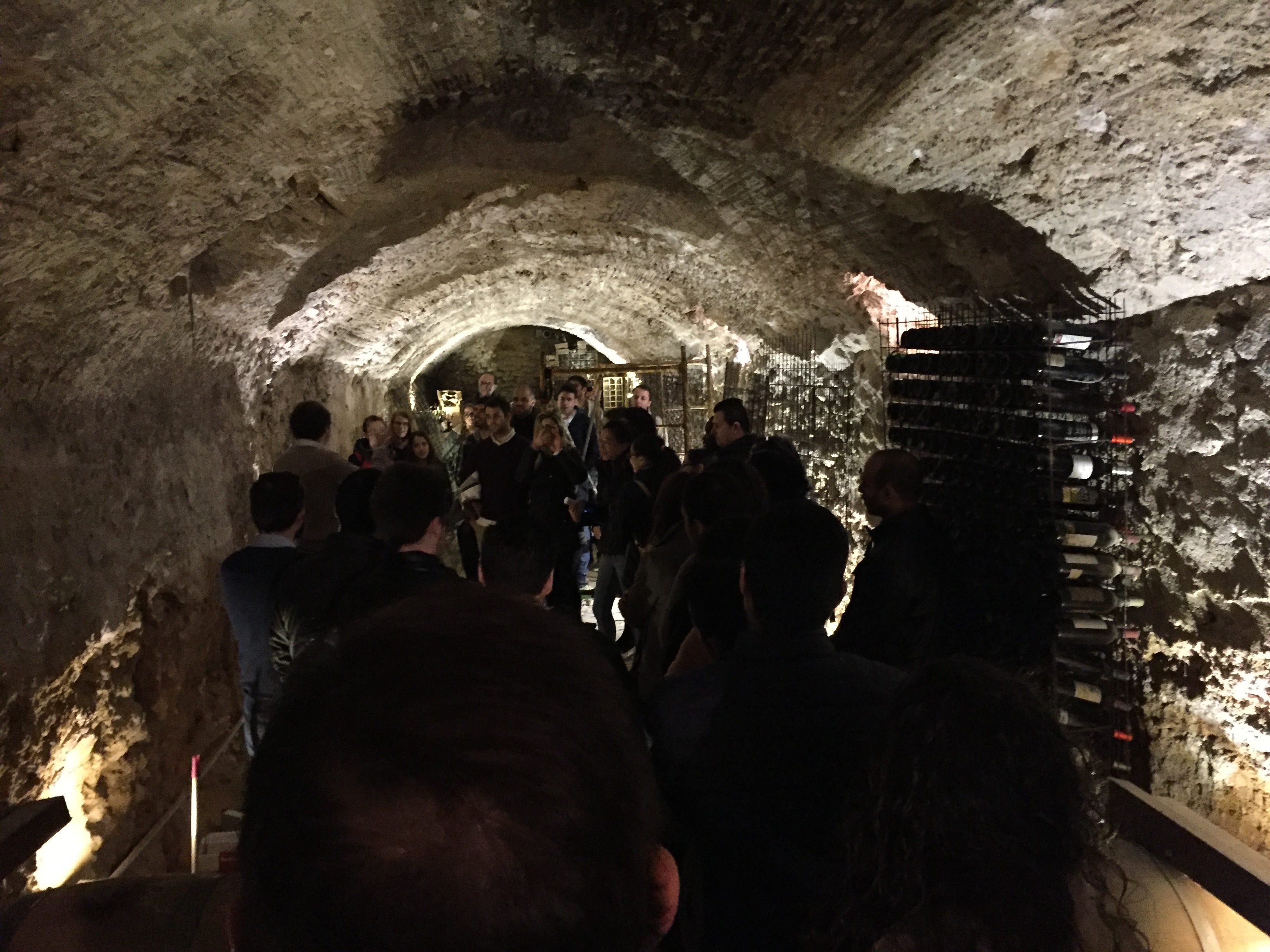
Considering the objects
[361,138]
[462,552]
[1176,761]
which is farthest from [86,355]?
[1176,761]

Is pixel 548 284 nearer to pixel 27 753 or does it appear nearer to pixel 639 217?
pixel 639 217

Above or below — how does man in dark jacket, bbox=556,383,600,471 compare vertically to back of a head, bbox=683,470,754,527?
above

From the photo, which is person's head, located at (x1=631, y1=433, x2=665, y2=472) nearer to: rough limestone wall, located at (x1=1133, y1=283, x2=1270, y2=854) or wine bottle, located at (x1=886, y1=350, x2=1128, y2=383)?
wine bottle, located at (x1=886, y1=350, x2=1128, y2=383)

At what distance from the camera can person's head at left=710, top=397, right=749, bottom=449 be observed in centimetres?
473

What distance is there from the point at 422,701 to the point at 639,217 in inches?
194

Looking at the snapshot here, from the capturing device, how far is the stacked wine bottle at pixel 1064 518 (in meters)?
2.88

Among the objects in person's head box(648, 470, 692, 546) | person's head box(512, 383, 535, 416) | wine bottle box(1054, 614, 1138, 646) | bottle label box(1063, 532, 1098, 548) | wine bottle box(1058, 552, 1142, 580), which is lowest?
wine bottle box(1054, 614, 1138, 646)

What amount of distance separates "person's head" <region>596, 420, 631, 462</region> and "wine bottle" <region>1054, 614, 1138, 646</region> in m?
2.39

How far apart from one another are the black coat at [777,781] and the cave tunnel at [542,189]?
1893mm

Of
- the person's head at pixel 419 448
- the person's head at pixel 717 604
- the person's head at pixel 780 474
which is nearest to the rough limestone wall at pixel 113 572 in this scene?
the person's head at pixel 419 448

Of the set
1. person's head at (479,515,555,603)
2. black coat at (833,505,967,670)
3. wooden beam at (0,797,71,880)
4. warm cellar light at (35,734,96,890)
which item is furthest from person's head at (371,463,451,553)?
warm cellar light at (35,734,96,890)

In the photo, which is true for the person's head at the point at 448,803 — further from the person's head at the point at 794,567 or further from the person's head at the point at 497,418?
the person's head at the point at 497,418

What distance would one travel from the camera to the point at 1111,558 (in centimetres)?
293

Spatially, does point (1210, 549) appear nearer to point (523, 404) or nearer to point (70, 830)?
point (70, 830)
